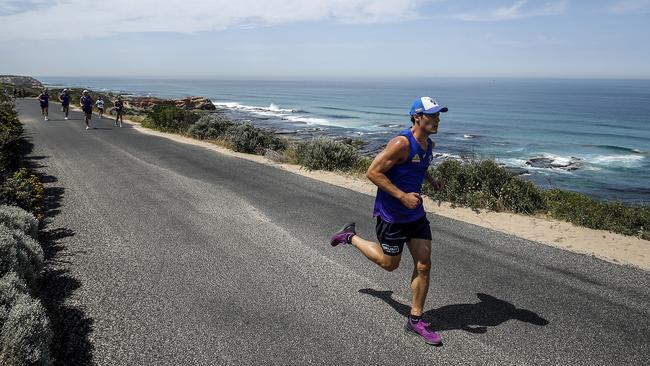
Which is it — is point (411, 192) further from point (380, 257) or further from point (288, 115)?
point (288, 115)

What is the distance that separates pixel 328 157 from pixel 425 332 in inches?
390

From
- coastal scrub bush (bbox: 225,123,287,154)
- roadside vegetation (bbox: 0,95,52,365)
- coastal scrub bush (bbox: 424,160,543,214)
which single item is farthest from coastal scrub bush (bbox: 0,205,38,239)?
coastal scrub bush (bbox: 225,123,287,154)

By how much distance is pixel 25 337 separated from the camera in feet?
10.8

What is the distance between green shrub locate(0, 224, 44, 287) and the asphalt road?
0.95 feet

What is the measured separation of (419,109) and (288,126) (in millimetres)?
44357

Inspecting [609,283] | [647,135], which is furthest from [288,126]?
[609,283]

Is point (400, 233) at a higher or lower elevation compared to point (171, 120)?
lower

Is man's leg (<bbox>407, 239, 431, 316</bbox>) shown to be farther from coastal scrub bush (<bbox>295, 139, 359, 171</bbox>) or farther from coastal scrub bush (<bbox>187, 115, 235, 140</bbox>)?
coastal scrub bush (<bbox>187, 115, 235, 140</bbox>)

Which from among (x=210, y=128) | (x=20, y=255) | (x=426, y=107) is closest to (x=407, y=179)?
(x=426, y=107)

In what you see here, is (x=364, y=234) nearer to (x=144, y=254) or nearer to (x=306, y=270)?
(x=306, y=270)

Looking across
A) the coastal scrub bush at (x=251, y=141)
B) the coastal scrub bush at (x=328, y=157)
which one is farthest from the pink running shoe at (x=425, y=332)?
the coastal scrub bush at (x=251, y=141)

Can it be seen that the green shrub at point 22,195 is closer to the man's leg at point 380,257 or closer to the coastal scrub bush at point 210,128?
the man's leg at point 380,257

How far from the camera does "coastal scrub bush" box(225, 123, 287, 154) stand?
16594 mm

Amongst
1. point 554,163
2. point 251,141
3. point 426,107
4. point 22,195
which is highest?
point 426,107
